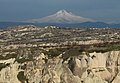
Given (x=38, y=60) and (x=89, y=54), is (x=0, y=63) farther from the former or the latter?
(x=89, y=54)

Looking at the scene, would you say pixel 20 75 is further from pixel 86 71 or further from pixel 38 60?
pixel 86 71

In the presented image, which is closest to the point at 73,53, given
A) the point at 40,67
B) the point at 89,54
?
the point at 89,54

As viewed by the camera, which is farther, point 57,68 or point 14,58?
point 14,58

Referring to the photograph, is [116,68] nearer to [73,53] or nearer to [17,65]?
[73,53]

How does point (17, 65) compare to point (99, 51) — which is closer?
point (17, 65)

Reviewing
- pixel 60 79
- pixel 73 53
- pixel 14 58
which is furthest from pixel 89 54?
pixel 14 58
